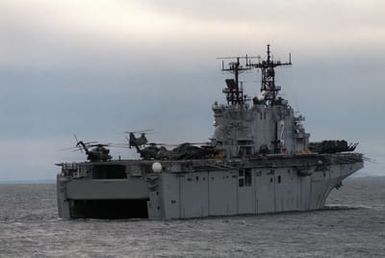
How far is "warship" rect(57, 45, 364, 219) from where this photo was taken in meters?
50.4

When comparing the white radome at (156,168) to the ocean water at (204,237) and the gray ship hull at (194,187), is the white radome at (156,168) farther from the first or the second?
the ocean water at (204,237)

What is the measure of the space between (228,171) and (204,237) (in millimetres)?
10802

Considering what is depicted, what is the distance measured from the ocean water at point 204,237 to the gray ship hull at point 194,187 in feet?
3.46

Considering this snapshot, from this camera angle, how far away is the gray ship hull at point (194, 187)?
50.1m

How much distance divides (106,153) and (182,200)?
257 inches

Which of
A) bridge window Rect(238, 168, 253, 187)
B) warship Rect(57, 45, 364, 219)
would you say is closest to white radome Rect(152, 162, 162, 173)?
warship Rect(57, 45, 364, 219)

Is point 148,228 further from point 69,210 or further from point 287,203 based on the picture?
point 287,203

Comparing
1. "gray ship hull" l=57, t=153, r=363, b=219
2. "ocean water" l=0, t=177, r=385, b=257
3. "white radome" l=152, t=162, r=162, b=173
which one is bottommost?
"ocean water" l=0, t=177, r=385, b=257

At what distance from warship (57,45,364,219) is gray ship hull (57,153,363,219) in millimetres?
58

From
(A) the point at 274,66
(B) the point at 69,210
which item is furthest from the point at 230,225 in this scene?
(A) the point at 274,66

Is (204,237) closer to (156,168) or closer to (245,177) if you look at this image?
(156,168)

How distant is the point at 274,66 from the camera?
65062mm

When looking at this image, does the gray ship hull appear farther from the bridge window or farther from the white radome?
the white radome

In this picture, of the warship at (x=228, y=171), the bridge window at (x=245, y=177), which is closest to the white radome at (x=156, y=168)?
the warship at (x=228, y=171)
